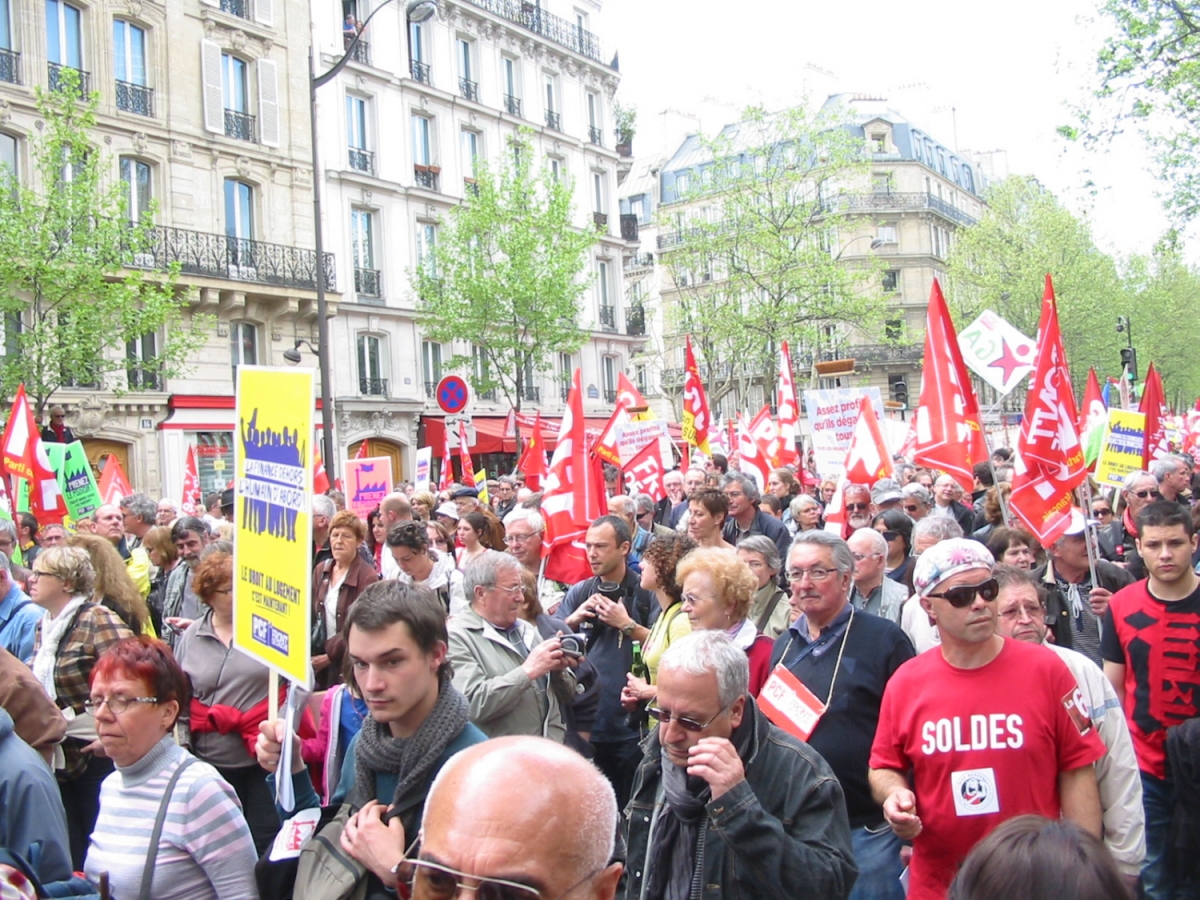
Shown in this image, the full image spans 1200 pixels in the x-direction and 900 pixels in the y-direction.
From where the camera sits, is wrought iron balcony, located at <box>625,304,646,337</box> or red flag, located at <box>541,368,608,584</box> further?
wrought iron balcony, located at <box>625,304,646,337</box>

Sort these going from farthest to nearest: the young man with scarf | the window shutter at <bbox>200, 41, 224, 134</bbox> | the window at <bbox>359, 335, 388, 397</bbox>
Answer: the window at <bbox>359, 335, 388, 397</bbox>, the window shutter at <bbox>200, 41, 224, 134</bbox>, the young man with scarf

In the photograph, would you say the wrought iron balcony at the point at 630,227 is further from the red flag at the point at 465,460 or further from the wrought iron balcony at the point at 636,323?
the red flag at the point at 465,460

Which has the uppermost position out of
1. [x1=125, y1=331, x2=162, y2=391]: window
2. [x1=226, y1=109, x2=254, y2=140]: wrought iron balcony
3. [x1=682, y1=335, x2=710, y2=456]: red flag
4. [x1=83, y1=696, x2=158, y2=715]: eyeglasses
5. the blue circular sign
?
[x1=226, y1=109, x2=254, y2=140]: wrought iron balcony

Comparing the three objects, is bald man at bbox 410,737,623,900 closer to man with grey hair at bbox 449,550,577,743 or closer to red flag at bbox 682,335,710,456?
man with grey hair at bbox 449,550,577,743

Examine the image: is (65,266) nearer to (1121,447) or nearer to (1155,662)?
(1121,447)

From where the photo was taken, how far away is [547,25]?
36.2 meters

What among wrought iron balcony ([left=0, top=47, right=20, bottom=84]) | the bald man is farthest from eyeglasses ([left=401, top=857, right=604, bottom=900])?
wrought iron balcony ([left=0, top=47, right=20, bottom=84])

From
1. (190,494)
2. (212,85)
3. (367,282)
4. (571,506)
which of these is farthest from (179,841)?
(367,282)

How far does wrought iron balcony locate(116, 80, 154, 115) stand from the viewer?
23.1 metres

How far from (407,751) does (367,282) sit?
92.7 feet

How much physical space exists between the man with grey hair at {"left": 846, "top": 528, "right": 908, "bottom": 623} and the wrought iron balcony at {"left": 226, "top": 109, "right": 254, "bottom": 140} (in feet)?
77.5

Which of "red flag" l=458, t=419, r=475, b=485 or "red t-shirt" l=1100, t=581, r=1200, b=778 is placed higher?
"red flag" l=458, t=419, r=475, b=485

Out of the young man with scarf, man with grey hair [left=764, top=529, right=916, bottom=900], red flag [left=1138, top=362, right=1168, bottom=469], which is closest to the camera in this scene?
the young man with scarf

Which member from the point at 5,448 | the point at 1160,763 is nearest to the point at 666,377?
the point at 5,448
